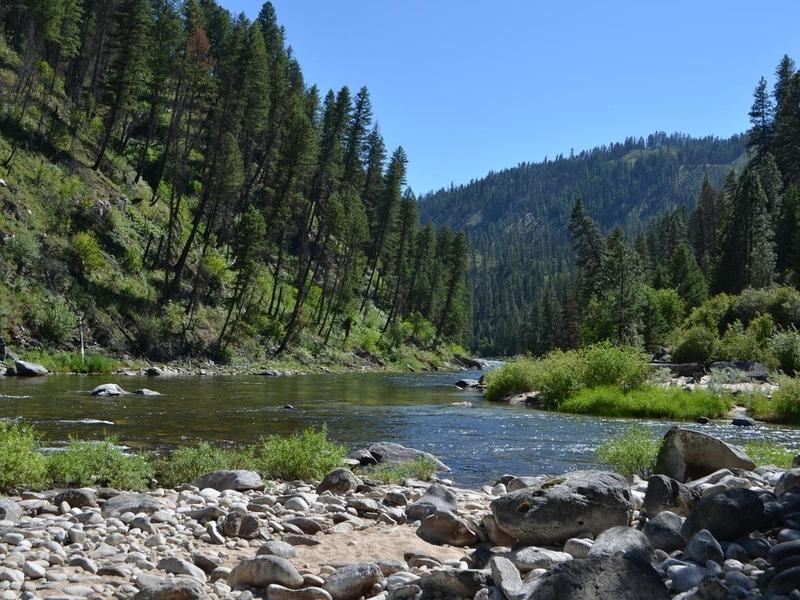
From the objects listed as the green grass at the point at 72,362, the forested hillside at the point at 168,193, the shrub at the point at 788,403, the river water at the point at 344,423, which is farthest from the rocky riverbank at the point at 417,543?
the forested hillside at the point at 168,193

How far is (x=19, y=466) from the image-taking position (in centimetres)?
962

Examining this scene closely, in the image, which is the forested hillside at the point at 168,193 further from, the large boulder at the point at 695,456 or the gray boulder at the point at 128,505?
the large boulder at the point at 695,456

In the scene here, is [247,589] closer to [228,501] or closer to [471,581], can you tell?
[471,581]

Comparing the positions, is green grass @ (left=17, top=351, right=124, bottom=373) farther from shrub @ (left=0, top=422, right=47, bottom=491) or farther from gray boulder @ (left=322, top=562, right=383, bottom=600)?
gray boulder @ (left=322, top=562, right=383, bottom=600)

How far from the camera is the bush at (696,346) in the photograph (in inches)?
1613

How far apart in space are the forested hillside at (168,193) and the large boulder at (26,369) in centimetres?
347

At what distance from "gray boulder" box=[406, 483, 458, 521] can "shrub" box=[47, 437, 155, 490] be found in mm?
4332

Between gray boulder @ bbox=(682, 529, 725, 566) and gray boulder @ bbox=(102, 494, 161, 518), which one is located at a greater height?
gray boulder @ bbox=(682, 529, 725, 566)

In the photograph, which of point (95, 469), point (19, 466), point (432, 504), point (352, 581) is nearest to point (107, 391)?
point (95, 469)

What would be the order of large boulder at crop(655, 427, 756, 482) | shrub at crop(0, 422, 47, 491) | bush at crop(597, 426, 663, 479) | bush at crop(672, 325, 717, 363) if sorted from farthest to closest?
1. bush at crop(672, 325, 717, 363)
2. bush at crop(597, 426, 663, 479)
3. large boulder at crop(655, 427, 756, 482)
4. shrub at crop(0, 422, 47, 491)

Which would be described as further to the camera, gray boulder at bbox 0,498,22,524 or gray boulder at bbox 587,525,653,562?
gray boulder at bbox 0,498,22,524

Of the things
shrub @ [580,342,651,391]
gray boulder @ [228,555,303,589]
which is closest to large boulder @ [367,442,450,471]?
gray boulder @ [228,555,303,589]

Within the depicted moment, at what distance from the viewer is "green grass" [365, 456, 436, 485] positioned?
11859 millimetres

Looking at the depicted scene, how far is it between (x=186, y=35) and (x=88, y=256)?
919 inches
